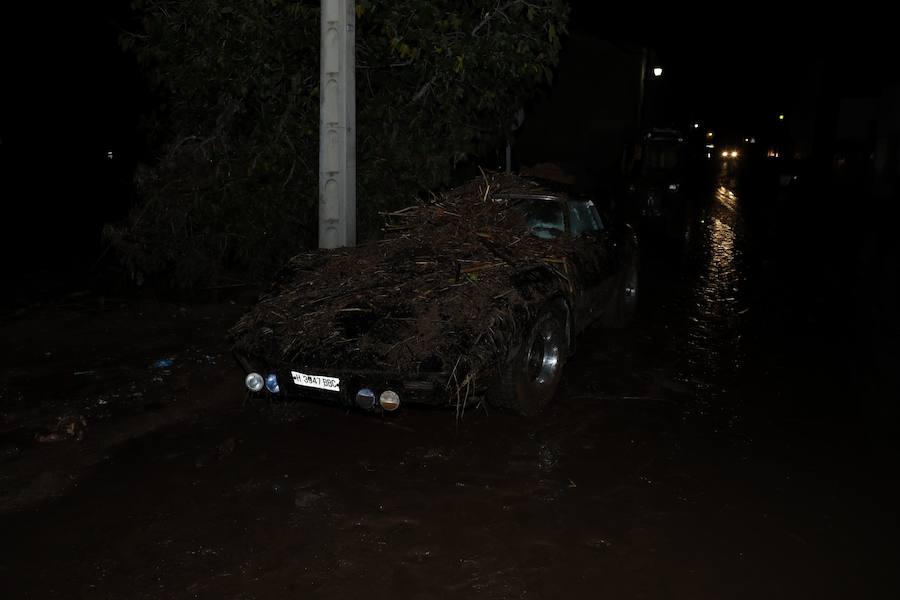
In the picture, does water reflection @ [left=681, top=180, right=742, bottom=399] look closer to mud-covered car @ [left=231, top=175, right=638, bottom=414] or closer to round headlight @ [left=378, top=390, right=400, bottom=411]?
mud-covered car @ [left=231, top=175, right=638, bottom=414]


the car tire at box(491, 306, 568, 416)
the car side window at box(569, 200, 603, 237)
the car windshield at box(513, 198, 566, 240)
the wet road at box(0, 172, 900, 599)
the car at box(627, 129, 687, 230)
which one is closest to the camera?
the wet road at box(0, 172, 900, 599)

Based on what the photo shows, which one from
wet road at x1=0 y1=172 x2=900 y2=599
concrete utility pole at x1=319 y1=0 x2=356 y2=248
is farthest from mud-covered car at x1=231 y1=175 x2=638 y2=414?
concrete utility pole at x1=319 y1=0 x2=356 y2=248

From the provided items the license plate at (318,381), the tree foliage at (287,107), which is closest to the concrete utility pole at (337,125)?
the tree foliage at (287,107)

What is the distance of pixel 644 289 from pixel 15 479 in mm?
8430

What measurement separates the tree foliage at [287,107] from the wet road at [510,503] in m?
3.73

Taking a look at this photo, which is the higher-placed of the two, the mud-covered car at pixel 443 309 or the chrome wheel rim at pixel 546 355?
the mud-covered car at pixel 443 309

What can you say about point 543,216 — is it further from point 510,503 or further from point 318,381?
point 510,503

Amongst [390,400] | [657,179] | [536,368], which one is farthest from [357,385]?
[657,179]

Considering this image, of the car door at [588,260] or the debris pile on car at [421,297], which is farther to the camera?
the car door at [588,260]

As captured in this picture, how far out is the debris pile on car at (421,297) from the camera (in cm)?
462

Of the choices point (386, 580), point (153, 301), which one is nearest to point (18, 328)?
point (153, 301)

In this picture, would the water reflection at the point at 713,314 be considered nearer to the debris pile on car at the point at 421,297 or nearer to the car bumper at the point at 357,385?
the debris pile on car at the point at 421,297

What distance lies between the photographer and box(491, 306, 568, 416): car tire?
16.9 feet

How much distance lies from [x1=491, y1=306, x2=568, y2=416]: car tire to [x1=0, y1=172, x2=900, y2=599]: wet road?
0.20 m
